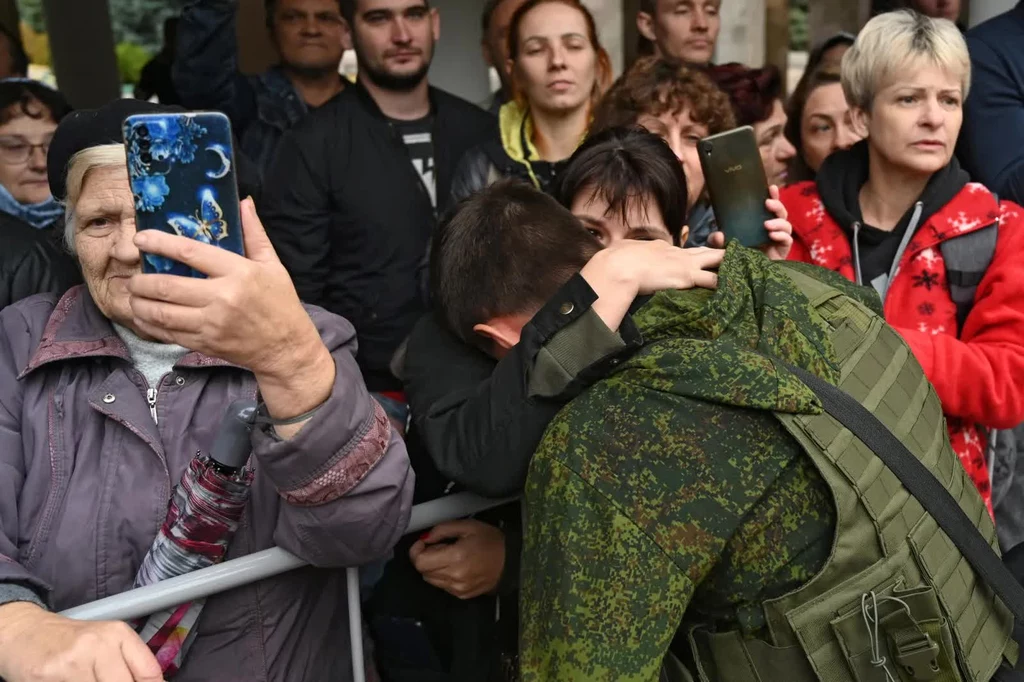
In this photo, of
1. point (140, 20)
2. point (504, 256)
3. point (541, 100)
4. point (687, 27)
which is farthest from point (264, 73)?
point (140, 20)

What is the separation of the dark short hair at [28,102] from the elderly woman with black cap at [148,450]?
5.29 ft

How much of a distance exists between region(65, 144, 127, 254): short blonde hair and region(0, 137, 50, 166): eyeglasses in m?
1.51

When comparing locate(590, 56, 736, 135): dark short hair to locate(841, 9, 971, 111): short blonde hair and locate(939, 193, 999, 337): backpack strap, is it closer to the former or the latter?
locate(841, 9, 971, 111): short blonde hair

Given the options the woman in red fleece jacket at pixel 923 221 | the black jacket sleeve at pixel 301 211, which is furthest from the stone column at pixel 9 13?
the woman in red fleece jacket at pixel 923 221

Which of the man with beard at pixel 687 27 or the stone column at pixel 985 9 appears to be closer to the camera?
the stone column at pixel 985 9

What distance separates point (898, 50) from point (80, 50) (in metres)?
7.62

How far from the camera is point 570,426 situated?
1.55 metres

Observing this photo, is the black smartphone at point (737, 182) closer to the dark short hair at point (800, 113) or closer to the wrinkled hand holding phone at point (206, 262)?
the wrinkled hand holding phone at point (206, 262)

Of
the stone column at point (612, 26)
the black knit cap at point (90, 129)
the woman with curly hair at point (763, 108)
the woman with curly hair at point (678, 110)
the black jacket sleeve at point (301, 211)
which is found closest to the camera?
the black knit cap at point (90, 129)

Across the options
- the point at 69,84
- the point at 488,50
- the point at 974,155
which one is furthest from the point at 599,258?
the point at 69,84

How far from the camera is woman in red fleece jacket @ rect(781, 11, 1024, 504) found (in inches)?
95.7

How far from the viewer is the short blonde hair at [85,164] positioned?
1941mm

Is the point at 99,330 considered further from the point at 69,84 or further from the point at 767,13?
the point at 767,13

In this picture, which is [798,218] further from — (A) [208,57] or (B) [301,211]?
(A) [208,57]
